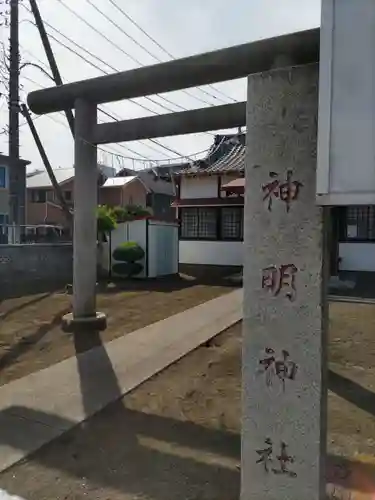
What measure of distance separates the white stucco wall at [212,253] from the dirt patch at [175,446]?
519 inches

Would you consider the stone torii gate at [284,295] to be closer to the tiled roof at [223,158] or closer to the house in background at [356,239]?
the house in background at [356,239]

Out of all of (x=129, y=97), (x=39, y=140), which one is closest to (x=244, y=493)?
(x=129, y=97)

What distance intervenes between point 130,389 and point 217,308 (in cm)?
542

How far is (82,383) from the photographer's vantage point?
5488 mm

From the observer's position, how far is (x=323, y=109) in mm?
2252

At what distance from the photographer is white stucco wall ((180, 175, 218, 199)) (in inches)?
774

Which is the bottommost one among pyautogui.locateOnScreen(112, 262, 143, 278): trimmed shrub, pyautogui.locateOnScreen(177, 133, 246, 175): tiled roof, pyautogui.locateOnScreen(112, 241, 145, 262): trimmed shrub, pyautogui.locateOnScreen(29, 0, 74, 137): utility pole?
pyautogui.locateOnScreen(112, 262, 143, 278): trimmed shrub

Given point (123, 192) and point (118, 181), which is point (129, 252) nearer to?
point (123, 192)

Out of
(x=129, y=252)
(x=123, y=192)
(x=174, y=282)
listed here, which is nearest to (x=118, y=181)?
(x=123, y=192)

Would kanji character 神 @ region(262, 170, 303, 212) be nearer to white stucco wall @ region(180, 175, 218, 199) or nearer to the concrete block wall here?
the concrete block wall

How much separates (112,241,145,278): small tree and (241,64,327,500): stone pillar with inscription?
12765 mm

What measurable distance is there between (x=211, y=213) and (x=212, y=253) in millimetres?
1670

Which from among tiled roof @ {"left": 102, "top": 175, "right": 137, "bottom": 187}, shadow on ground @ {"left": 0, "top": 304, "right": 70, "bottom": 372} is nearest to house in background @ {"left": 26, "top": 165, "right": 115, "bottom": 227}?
tiled roof @ {"left": 102, "top": 175, "right": 137, "bottom": 187}

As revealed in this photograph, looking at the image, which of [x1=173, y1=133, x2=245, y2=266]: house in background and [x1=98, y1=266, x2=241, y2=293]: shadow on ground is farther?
[x1=173, y1=133, x2=245, y2=266]: house in background
